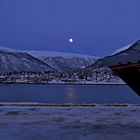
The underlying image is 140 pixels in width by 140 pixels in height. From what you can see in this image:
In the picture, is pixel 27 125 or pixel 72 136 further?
pixel 27 125

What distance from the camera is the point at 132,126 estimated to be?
11078 mm

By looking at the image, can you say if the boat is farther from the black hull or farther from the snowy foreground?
the snowy foreground

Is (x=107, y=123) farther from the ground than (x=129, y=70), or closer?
closer

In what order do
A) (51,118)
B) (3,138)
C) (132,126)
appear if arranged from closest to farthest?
(3,138) → (132,126) → (51,118)

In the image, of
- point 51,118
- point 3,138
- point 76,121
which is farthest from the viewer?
point 51,118

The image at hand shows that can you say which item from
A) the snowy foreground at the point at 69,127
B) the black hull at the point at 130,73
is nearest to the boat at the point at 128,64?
the black hull at the point at 130,73

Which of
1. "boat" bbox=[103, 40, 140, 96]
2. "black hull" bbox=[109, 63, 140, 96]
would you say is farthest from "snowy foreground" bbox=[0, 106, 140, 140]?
"boat" bbox=[103, 40, 140, 96]

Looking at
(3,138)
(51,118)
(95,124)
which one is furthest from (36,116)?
(3,138)

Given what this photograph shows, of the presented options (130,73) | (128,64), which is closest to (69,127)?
Result: (130,73)

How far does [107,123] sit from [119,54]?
2.95m

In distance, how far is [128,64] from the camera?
30.4 ft

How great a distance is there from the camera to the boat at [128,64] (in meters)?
9.05

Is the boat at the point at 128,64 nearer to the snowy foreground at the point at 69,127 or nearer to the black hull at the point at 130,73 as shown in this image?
the black hull at the point at 130,73

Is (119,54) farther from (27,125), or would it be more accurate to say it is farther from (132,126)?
(27,125)
